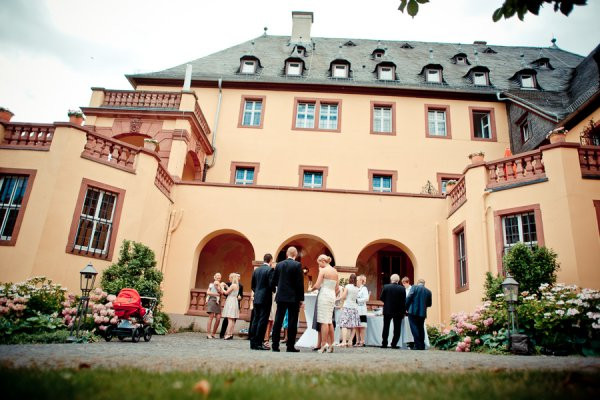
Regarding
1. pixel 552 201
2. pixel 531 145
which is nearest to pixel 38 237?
pixel 552 201

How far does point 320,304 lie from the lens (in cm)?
794

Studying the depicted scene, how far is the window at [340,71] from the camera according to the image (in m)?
21.8

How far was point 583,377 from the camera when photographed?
4.01 meters

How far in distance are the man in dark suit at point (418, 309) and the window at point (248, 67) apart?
1504 centimetres

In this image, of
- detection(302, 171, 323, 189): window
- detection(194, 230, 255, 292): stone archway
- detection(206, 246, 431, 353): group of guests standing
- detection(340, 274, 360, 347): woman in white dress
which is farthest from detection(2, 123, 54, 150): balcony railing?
detection(302, 171, 323, 189): window

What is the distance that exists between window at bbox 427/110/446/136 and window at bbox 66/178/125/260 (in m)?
13.7

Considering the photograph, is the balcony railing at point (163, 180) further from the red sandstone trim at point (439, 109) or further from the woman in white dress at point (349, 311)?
the red sandstone trim at point (439, 109)

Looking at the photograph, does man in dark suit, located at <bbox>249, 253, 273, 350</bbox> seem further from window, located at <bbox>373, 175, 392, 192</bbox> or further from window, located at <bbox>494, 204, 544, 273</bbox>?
window, located at <bbox>373, 175, 392, 192</bbox>

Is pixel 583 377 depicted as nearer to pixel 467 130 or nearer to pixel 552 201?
pixel 552 201

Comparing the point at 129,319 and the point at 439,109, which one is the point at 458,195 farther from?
the point at 129,319

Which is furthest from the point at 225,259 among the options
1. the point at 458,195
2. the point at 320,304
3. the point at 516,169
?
the point at 516,169

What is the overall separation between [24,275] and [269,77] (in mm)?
14013

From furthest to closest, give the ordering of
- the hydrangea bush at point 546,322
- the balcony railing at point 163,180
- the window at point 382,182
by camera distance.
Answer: the window at point 382,182, the balcony railing at point 163,180, the hydrangea bush at point 546,322

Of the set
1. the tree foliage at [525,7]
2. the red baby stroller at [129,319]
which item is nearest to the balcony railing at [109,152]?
the red baby stroller at [129,319]
